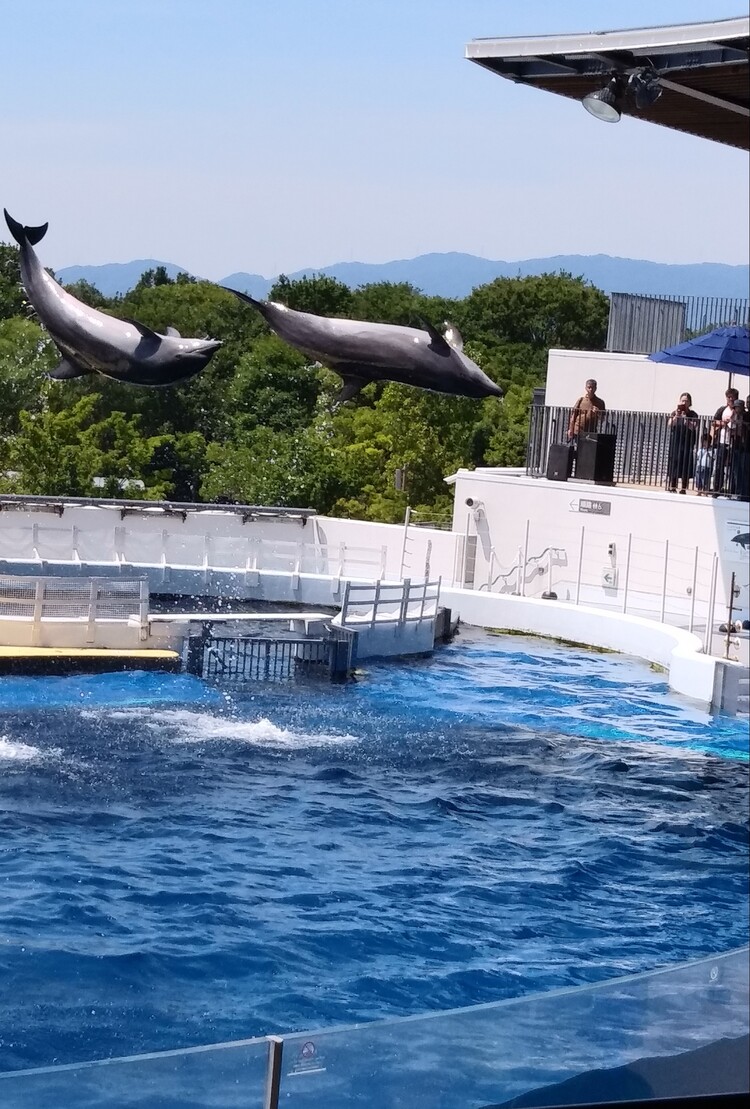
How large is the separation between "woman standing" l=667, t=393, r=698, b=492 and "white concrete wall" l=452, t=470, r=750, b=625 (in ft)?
1.40

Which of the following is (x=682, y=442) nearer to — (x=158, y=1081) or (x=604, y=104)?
(x=604, y=104)

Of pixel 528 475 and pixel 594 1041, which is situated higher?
pixel 528 475

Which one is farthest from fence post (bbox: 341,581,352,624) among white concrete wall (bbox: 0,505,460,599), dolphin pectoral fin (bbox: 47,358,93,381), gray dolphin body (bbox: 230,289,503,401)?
dolphin pectoral fin (bbox: 47,358,93,381)

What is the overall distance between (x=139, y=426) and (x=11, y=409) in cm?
437

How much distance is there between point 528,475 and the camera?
19.2m

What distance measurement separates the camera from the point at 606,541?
58.9 ft

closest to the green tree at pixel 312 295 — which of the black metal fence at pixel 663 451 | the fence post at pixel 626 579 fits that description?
the black metal fence at pixel 663 451

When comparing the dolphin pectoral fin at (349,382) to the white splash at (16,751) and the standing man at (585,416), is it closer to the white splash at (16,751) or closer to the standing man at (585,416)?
the white splash at (16,751)

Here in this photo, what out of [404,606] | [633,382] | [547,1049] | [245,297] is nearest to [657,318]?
[633,382]

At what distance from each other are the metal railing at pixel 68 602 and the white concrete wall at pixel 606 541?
529 centimetres

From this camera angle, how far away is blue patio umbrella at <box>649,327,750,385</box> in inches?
616

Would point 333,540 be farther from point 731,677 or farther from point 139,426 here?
point 139,426

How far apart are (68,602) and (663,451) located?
828 cm

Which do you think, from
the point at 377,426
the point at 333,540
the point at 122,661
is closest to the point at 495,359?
the point at 377,426
